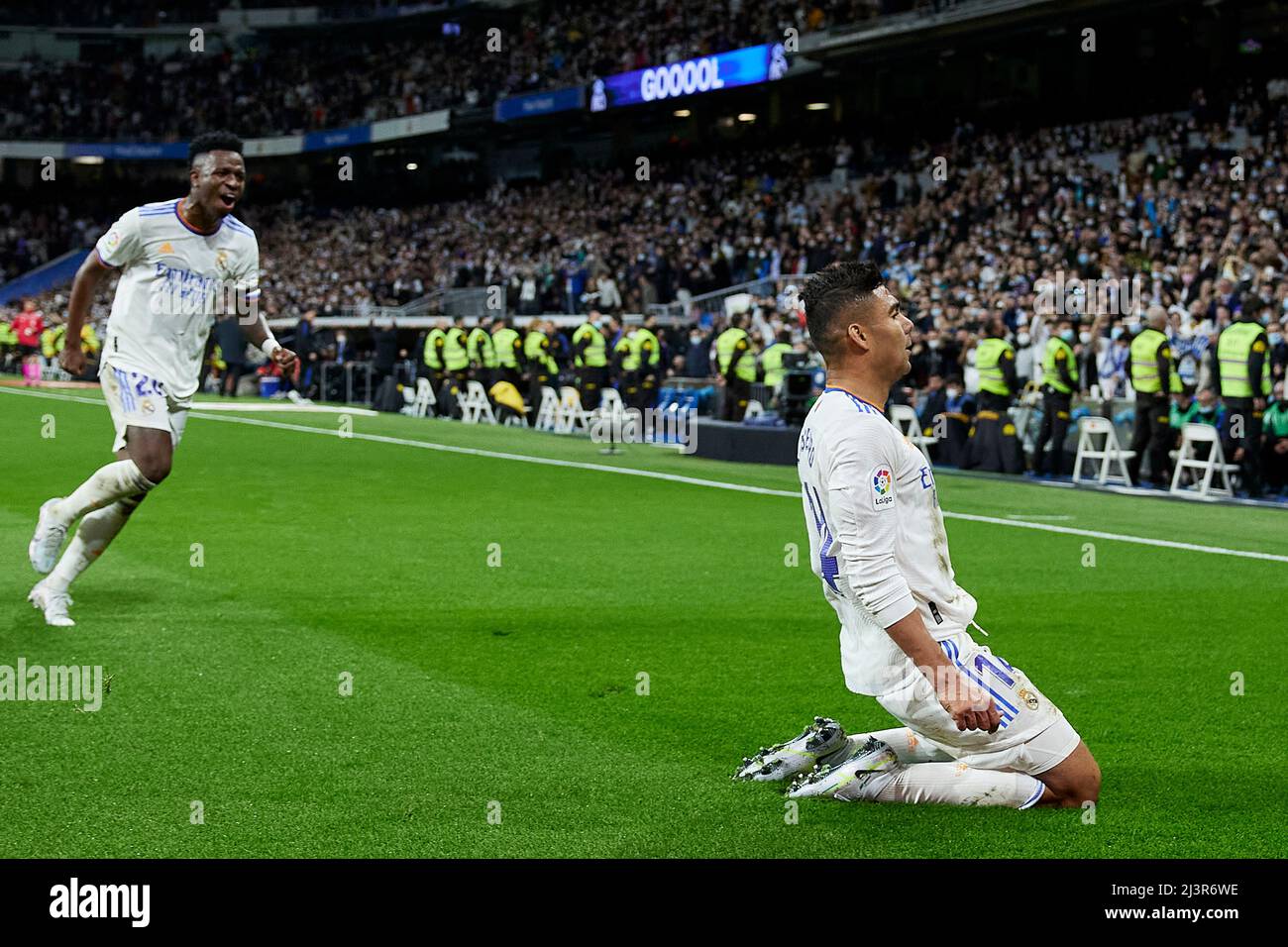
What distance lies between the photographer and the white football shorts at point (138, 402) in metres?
8.32

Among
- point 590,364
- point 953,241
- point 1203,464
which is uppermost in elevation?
point 953,241

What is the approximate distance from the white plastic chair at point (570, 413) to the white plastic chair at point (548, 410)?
16 centimetres

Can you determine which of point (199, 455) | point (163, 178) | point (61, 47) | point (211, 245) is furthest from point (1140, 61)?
point (61, 47)

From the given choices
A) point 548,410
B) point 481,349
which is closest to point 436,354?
point 481,349

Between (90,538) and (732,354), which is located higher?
(732,354)

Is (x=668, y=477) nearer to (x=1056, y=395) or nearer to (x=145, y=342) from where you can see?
(x=1056, y=395)

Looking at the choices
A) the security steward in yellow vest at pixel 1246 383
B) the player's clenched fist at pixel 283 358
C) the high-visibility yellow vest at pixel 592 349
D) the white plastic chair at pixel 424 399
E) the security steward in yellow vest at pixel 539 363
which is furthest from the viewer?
the white plastic chair at pixel 424 399

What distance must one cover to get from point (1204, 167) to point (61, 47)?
59.8m

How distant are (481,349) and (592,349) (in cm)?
295

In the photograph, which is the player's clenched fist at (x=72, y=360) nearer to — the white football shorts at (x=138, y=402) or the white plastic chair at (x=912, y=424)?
the white football shorts at (x=138, y=402)

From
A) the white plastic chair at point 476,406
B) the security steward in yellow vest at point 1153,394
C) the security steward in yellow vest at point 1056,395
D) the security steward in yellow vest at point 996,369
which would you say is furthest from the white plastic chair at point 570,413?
the security steward in yellow vest at point 1153,394

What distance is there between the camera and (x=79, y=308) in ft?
27.5

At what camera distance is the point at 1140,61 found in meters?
36.6

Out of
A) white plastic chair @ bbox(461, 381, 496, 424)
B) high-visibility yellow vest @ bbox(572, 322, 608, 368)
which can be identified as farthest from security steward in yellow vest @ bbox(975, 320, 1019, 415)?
white plastic chair @ bbox(461, 381, 496, 424)
